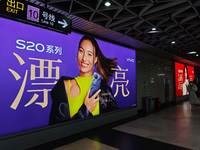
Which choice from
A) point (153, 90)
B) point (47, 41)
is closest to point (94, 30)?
point (47, 41)

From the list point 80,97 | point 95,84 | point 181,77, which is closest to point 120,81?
point 95,84

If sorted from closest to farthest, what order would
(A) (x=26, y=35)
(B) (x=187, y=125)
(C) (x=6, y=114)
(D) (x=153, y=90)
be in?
(C) (x=6, y=114) → (A) (x=26, y=35) → (B) (x=187, y=125) → (D) (x=153, y=90)

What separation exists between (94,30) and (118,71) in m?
2.16

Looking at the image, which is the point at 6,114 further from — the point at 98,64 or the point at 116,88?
the point at 116,88

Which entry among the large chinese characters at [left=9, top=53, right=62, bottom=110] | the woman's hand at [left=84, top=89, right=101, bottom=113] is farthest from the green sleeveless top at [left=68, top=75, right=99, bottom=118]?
the large chinese characters at [left=9, top=53, right=62, bottom=110]

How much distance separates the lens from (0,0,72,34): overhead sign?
2.39 metres

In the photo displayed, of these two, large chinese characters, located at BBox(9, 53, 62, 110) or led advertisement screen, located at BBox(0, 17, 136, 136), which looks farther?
large chinese characters, located at BBox(9, 53, 62, 110)

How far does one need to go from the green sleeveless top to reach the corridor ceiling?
171 centimetres

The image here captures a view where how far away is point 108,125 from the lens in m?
5.52

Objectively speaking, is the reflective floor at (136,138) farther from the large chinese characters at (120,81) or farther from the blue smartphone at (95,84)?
the large chinese characters at (120,81)

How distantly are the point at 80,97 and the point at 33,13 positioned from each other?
289 cm

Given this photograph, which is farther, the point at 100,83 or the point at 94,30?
the point at 100,83

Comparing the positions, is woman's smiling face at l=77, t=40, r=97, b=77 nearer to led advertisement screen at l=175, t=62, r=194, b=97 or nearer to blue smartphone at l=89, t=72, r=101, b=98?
blue smartphone at l=89, t=72, r=101, b=98

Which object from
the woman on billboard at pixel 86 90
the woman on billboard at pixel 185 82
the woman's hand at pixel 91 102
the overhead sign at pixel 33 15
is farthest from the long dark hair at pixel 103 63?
the woman on billboard at pixel 185 82
